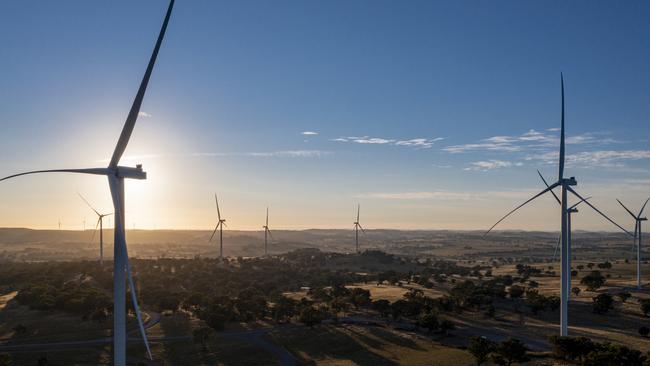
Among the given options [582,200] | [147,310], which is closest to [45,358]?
[147,310]

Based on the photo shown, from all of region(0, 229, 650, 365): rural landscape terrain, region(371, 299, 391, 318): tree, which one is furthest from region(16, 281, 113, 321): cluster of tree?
region(371, 299, 391, 318): tree

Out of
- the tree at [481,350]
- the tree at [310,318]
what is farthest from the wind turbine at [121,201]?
the tree at [310,318]

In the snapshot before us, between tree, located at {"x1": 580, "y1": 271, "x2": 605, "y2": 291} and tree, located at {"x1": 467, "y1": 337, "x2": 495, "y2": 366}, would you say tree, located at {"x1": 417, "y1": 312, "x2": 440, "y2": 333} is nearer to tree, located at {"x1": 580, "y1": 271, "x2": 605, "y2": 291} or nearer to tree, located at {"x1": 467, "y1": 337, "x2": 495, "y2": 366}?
tree, located at {"x1": 467, "y1": 337, "x2": 495, "y2": 366}

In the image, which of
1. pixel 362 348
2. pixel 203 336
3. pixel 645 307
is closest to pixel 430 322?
pixel 362 348

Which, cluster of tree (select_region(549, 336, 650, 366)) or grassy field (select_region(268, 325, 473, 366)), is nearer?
cluster of tree (select_region(549, 336, 650, 366))

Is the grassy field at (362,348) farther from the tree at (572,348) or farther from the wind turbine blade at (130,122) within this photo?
the wind turbine blade at (130,122)

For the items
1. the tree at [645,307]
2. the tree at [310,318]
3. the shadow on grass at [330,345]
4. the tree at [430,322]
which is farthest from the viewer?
the tree at [645,307]

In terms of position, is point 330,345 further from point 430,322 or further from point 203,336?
point 203,336
